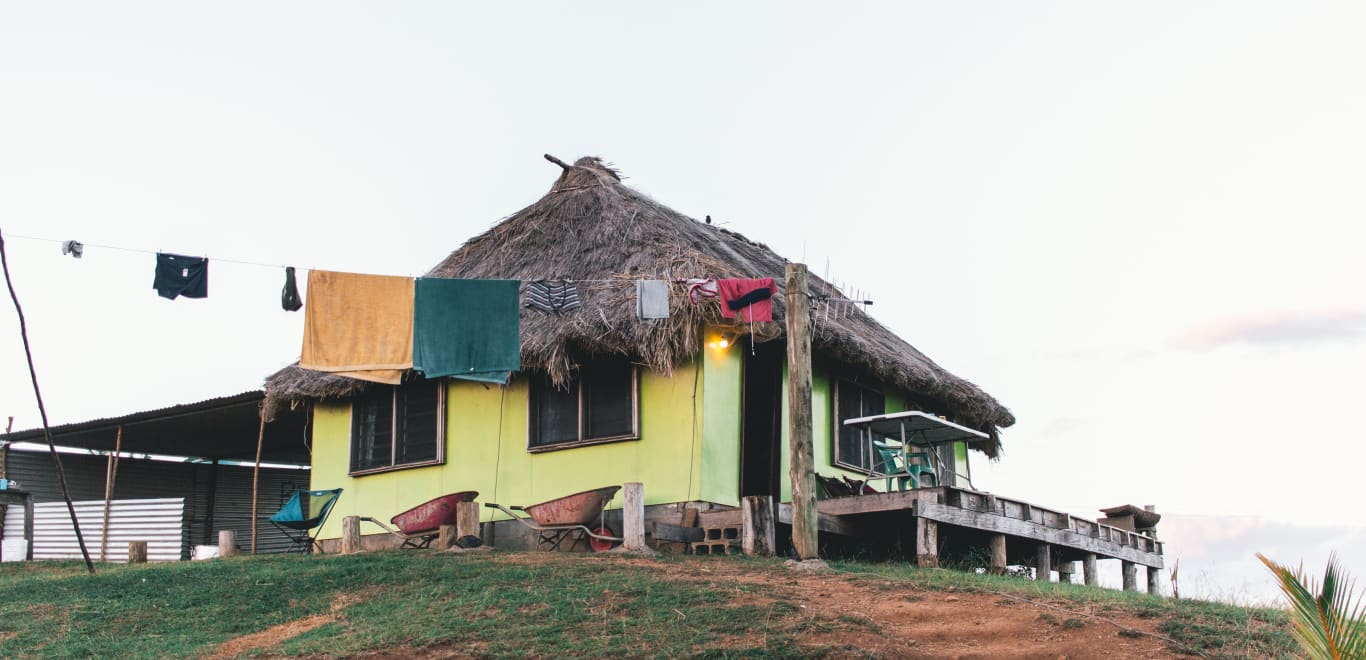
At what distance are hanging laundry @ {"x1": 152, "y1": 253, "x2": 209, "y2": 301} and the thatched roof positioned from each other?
3101 mm

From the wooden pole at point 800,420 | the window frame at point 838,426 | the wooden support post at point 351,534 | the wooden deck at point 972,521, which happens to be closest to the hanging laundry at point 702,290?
the wooden pole at point 800,420

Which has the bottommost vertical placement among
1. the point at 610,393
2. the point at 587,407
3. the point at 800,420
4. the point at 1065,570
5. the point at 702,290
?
the point at 1065,570

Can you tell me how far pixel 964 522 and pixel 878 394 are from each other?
3929 mm

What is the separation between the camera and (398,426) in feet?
55.2

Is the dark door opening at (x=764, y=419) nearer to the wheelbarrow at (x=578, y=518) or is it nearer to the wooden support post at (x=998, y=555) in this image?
the wheelbarrow at (x=578, y=518)

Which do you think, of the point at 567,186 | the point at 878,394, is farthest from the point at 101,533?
the point at 878,394

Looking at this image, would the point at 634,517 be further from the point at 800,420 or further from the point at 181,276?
the point at 181,276

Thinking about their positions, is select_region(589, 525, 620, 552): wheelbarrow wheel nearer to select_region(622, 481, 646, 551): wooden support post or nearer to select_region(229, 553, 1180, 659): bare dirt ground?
select_region(622, 481, 646, 551): wooden support post

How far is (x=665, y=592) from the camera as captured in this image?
411 inches

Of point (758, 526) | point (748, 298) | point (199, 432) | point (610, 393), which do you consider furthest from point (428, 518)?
point (199, 432)

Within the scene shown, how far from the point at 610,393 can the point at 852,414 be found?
11.0 feet

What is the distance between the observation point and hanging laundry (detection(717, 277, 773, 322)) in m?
13.6

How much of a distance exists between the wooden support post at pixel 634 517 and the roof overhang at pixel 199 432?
21.4 feet

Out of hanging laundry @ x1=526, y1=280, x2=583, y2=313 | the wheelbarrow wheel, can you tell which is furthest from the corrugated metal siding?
the wheelbarrow wheel
